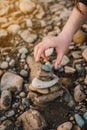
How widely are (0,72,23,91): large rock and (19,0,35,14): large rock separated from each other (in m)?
0.85

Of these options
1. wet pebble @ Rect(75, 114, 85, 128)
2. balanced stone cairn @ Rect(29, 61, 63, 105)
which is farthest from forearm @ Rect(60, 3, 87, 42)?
wet pebble @ Rect(75, 114, 85, 128)

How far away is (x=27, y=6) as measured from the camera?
9.66ft

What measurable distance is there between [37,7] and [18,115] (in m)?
1.28

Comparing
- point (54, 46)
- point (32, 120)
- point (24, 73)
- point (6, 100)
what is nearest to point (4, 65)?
point (24, 73)

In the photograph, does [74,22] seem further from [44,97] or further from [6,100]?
[6,100]

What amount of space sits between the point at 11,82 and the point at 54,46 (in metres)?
0.60

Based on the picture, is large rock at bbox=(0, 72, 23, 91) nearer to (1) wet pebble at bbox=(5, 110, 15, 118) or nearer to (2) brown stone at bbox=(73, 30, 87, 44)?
(1) wet pebble at bbox=(5, 110, 15, 118)

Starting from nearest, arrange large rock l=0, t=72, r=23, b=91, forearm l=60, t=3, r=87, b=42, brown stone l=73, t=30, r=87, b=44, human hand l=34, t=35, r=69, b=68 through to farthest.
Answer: human hand l=34, t=35, r=69, b=68, forearm l=60, t=3, r=87, b=42, large rock l=0, t=72, r=23, b=91, brown stone l=73, t=30, r=87, b=44

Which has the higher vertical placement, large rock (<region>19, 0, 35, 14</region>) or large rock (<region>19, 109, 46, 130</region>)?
large rock (<region>19, 0, 35, 14</region>)

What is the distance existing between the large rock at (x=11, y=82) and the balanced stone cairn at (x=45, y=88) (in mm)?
156

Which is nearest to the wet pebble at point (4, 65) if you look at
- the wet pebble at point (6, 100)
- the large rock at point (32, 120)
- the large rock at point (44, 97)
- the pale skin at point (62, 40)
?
the wet pebble at point (6, 100)

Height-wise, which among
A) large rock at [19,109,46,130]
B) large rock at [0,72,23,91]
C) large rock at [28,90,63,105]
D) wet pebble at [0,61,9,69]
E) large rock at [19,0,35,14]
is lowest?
large rock at [19,109,46,130]

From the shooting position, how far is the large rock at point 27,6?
2.92 metres

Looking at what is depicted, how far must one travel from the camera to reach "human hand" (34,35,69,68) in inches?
67.8
